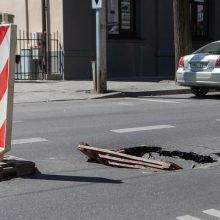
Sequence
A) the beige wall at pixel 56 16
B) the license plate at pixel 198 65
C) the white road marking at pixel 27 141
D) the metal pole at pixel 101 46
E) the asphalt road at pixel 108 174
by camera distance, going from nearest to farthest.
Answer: the asphalt road at pixel 108 174
the white road marking at pixel 27 141
the license plate at pixel 198 65
the metal pole at pixel 101 46
the beige wall at pixel 56 16

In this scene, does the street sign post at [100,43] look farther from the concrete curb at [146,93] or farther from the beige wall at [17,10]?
the beige wall at [17,10]

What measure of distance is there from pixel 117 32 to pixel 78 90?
6463mm

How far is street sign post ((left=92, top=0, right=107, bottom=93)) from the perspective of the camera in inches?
596

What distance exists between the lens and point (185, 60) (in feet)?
47.8

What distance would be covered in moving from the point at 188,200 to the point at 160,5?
1862cm

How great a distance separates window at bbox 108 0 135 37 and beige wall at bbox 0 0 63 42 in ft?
8.06

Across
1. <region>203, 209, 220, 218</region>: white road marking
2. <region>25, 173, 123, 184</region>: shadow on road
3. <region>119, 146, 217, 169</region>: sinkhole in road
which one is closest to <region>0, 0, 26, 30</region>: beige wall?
<region>119, 146, 217, 169</region>: sinkhole in road

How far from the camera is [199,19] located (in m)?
24.8

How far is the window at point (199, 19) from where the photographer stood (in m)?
24.5

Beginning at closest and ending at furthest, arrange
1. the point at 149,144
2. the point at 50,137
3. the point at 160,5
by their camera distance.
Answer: the point at 149,144
the point at 50,137
the point at 160,5

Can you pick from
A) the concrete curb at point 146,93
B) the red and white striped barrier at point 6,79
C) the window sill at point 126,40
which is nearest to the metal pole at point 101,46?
the concrete curb at point 146,93

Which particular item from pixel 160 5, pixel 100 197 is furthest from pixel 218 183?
pixel 160 5

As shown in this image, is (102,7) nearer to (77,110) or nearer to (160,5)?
(77,110)

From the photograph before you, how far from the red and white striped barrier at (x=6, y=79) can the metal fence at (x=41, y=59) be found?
14748 millimetres
